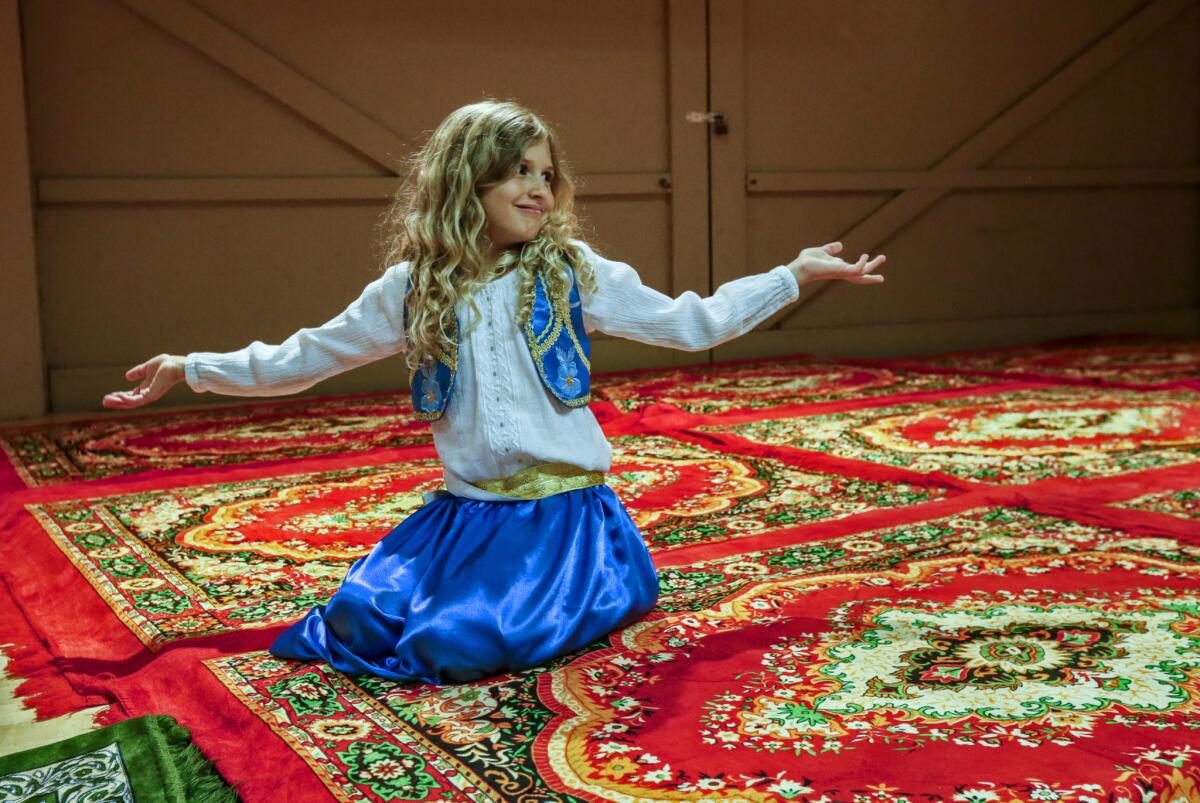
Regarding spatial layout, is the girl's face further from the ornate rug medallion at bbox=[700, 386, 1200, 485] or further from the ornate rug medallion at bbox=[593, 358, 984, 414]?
the ornate rug medallion at bbox=[593, 358, 984, 414]

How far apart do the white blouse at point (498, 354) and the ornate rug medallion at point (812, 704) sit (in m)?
0.40

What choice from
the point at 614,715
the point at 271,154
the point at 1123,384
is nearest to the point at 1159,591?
the point at 614,715

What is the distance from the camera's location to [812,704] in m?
1.97

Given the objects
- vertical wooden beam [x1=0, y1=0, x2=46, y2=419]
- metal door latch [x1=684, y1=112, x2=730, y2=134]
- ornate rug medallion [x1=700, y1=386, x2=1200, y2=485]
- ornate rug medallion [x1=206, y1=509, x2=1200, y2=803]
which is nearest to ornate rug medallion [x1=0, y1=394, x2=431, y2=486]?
vertical wooden beam [x1=0, y1=0, x2=46, y2=419]

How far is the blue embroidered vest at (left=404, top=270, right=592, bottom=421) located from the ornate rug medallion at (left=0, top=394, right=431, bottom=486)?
2.52m

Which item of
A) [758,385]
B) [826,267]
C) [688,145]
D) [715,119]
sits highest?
[715,119]

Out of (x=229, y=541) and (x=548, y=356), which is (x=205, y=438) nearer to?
(x=229, y=541)

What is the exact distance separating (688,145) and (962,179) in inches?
84.1

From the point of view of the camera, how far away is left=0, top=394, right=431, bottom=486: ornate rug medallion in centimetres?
469

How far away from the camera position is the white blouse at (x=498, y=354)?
230cm

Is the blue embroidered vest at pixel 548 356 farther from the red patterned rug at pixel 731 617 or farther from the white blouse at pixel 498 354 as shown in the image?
the red patterned rug at pixel 731 617

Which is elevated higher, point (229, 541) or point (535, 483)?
point (535, 483)

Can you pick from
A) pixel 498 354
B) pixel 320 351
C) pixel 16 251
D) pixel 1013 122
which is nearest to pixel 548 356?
pixel 498 354

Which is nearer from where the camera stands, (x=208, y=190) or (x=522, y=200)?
A: (x=522, y=200)
